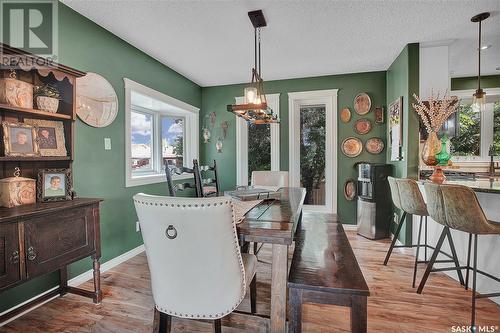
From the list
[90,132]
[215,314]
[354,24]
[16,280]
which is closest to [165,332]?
[215,314]

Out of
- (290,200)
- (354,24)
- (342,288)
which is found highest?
(354,24)

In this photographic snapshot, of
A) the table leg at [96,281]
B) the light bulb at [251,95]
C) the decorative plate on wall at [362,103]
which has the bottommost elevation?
the table leg at [96,281]

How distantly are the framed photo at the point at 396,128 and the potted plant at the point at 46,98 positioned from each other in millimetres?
3736

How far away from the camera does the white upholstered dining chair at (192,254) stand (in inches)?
41.6

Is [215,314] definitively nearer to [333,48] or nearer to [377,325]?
[377,325]

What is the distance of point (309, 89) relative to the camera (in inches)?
167

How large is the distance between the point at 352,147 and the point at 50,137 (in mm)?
3919

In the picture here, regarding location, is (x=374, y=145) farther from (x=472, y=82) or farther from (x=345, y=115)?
(x=472, y=82)

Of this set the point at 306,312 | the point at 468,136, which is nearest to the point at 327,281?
the point at 306,312

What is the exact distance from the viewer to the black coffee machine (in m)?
3.51

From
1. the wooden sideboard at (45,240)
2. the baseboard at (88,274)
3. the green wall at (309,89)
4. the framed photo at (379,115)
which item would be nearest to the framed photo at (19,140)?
the wooden sideboard at (45,240)

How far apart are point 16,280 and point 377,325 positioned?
7.71 ft

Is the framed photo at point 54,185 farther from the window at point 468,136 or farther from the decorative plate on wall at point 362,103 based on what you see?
the window at point 468,136

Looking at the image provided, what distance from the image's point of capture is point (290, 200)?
2.06 m
